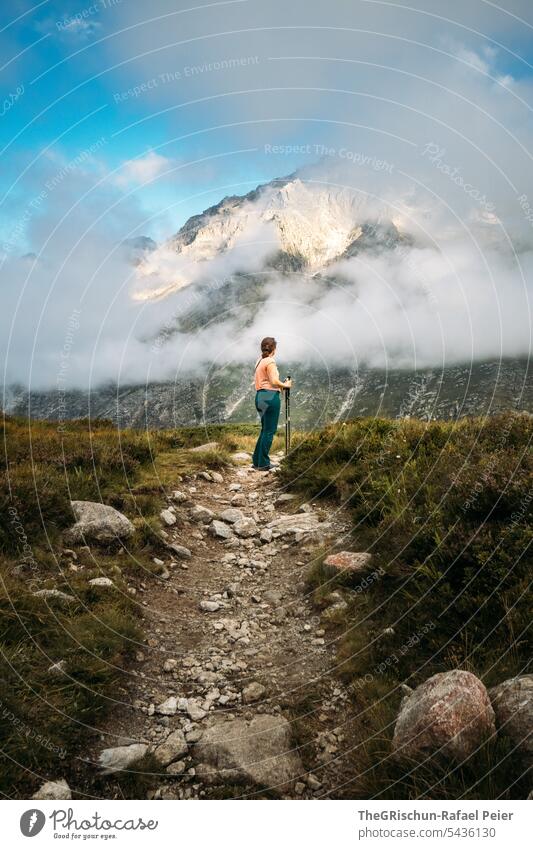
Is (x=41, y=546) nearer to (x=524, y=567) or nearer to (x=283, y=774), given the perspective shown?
(x=283, y=774)

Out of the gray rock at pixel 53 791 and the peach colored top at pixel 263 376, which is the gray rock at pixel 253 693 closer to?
the gray rock at pixel 53 791

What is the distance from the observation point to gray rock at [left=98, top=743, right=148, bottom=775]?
364 centimetres

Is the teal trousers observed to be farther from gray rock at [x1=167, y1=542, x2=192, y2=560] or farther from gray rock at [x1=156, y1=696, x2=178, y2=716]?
gray rock at [x1=156, y1=696, x2=178, y2=716]

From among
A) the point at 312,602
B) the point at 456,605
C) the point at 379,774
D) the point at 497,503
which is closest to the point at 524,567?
the point at 456,605

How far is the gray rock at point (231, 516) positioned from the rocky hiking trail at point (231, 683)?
61 cm

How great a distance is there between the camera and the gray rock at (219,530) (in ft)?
29.1

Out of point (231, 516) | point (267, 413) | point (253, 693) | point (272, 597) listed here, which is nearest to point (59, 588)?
point (253, 693)

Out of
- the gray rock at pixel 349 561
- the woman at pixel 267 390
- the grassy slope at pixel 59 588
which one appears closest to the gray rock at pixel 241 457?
Result: the woman at pixel 267 390

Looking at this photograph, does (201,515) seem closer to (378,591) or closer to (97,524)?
(97,524)

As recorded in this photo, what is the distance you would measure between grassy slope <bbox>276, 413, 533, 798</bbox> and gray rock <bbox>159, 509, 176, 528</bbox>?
10.5ft

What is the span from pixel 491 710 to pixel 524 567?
167cm

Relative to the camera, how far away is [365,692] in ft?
14.2

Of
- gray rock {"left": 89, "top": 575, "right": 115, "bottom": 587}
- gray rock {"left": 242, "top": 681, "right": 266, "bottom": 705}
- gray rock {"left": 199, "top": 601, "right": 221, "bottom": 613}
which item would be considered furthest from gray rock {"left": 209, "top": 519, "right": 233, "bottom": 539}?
gray rock {"left": 242, "top": 681, "right": 266, "bottom": 705}

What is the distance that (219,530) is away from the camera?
892 cm
